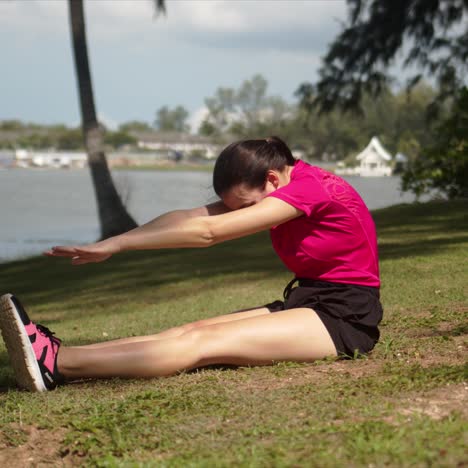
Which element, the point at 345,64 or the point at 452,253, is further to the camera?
the point at 345,64

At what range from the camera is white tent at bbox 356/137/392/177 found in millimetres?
20016

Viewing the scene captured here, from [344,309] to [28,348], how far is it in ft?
5.06

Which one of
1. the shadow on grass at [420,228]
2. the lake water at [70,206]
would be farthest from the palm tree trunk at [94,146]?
the shadow on grass at [420,228]

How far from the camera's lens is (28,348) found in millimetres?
3945

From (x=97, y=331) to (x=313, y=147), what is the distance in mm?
27698

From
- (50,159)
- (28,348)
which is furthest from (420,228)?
(50,159)

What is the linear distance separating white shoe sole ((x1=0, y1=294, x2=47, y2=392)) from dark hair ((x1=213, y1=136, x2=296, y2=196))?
3.81 feet

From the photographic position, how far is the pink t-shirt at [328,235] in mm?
4199

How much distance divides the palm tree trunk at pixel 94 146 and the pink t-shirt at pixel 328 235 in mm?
13106

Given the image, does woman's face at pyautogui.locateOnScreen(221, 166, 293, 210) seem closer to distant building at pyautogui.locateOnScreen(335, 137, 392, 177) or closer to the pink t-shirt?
the pink t-shirt

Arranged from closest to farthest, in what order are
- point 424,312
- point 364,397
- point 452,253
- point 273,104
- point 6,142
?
point 364,397
point 424,312
point 452,253
point 273,104
point 6,142

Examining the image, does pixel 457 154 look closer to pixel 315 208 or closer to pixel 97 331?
pixel 97 331

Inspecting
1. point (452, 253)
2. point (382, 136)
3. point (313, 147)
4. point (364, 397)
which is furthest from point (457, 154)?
point (313, 147)

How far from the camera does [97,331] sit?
7215mm
